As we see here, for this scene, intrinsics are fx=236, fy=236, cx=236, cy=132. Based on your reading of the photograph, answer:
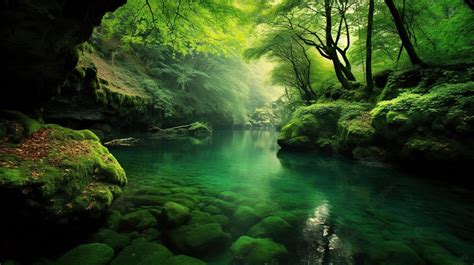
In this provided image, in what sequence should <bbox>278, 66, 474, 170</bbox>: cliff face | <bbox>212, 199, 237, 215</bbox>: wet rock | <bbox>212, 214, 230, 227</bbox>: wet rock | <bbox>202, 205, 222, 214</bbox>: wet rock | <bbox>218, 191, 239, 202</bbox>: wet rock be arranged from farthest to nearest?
1. <bbox>278, 66, 474, 170</bbox>: cliff face
2. <bbox>218, 191, 239, 202</bbox>: wet rock
3. <bbox>212, 199, 237, 215</bbox>: wet rock
4. <bbox>202, 205, 222, 214</bbox>: wet rock
5. <bbox>212, 214, 230, 227</bbox>: wet rock

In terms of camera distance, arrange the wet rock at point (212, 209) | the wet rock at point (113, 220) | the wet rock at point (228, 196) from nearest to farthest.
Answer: the wet rock at point (113, 220)
the wet rock at point (212, 209)
the wet rock at point (228, 196)

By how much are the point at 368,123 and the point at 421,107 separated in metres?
3.07

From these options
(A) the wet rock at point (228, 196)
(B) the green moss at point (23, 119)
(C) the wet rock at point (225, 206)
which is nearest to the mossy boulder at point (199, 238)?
(C) the wet rock at point (225, 206)

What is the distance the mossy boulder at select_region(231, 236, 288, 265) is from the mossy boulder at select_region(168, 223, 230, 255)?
294mm

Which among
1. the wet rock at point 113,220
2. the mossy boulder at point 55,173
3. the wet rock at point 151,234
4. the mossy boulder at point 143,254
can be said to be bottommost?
the wet rock at point 151,234

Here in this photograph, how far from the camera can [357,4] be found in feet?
51.0

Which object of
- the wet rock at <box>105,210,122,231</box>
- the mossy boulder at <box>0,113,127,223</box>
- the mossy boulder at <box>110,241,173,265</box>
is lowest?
the mossy boulder at <box>110,241,173,265</box>

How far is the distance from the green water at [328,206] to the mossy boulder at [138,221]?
376 millimetres

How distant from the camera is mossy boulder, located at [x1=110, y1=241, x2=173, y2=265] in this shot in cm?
331

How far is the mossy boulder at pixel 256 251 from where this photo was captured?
3.64 meters

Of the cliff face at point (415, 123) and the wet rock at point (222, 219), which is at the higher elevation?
the cliff face at point (415, 123)

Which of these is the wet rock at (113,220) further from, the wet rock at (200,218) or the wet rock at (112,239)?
the wet rock at (200,218)

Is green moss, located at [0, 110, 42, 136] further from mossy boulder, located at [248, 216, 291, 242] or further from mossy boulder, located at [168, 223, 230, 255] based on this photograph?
mossy boulder, located at [248, 216, 291, 242]

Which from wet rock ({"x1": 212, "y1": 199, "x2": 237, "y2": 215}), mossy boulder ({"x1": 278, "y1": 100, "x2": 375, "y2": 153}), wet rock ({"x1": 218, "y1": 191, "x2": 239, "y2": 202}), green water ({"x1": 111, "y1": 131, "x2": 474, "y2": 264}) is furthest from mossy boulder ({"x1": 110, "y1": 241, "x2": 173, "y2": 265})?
mossy boulder ({"x1": 278, "y1": 100, "x2": 375, "y2": 153})
